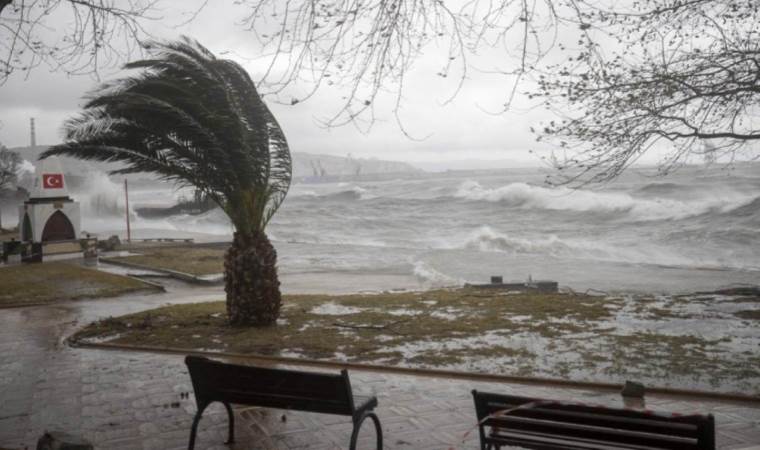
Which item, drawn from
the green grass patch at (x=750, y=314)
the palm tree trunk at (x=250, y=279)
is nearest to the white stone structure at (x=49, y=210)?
the palm tree trunk at (x=250, y=279)

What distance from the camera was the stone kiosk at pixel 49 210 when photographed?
20.9 meters

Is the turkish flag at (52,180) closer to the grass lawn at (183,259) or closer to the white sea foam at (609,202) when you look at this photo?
the grass lawn at (183,259)

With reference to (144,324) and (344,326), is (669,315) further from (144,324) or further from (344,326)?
(144,324)

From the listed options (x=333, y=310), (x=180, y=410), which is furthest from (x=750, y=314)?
(x=180, y=410)

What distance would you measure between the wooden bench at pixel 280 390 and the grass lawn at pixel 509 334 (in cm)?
303

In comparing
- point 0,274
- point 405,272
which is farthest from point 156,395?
point 405,272

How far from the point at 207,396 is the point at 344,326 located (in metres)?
5.18

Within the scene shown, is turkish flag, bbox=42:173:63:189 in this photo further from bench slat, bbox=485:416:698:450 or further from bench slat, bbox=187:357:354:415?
bench slat, bbox=485:416:698:450

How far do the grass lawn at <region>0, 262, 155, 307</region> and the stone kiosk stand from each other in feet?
10.6

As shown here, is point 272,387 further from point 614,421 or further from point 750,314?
point 750,314

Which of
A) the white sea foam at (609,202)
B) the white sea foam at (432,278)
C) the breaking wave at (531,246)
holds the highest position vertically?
the white sea foam at (609,202)

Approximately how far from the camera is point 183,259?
2217 centimetres

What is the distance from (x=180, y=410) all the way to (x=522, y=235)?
106 ft

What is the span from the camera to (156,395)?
6195mm
